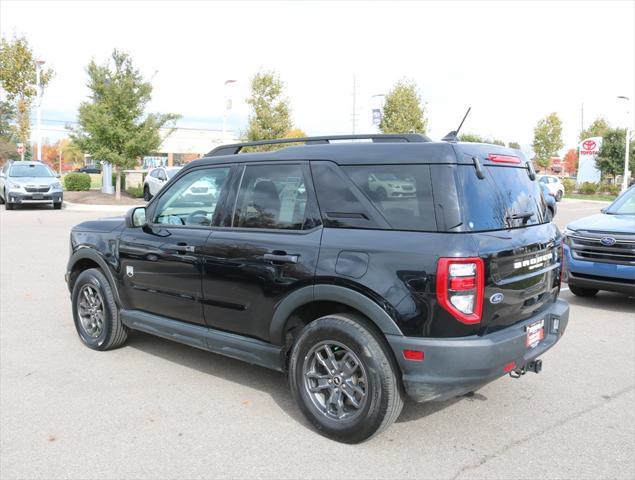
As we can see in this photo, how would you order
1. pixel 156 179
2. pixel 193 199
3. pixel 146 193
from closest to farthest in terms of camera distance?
pixel 193 199
pixel 156 179
pixel 146 193

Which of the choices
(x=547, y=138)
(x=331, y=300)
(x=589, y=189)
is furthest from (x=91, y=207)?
(x=547, y=138)

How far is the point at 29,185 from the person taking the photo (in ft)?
69.0

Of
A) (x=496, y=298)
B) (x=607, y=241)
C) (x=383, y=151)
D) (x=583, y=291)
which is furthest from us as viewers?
(x=583, y=291)

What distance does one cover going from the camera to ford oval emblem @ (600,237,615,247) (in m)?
7.13

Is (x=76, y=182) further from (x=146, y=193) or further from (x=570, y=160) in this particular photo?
(x=570, y=160)

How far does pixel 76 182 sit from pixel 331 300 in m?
29.7

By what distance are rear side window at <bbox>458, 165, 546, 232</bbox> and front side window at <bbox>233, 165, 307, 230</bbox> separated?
1.10 m

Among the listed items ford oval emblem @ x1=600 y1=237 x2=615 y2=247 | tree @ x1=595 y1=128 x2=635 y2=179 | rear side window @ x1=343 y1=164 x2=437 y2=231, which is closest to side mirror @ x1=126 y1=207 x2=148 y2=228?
rear side window @ x1=343 y1=164 x2=437 y2=231

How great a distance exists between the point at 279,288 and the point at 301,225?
1.46 ft

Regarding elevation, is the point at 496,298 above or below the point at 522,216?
below

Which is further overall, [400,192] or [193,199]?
[193,199]

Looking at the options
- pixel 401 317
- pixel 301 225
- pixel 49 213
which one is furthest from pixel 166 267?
pixel 49 213

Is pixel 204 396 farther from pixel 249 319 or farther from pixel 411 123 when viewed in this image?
pixel 411 123

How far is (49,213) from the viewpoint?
67.3 feet
